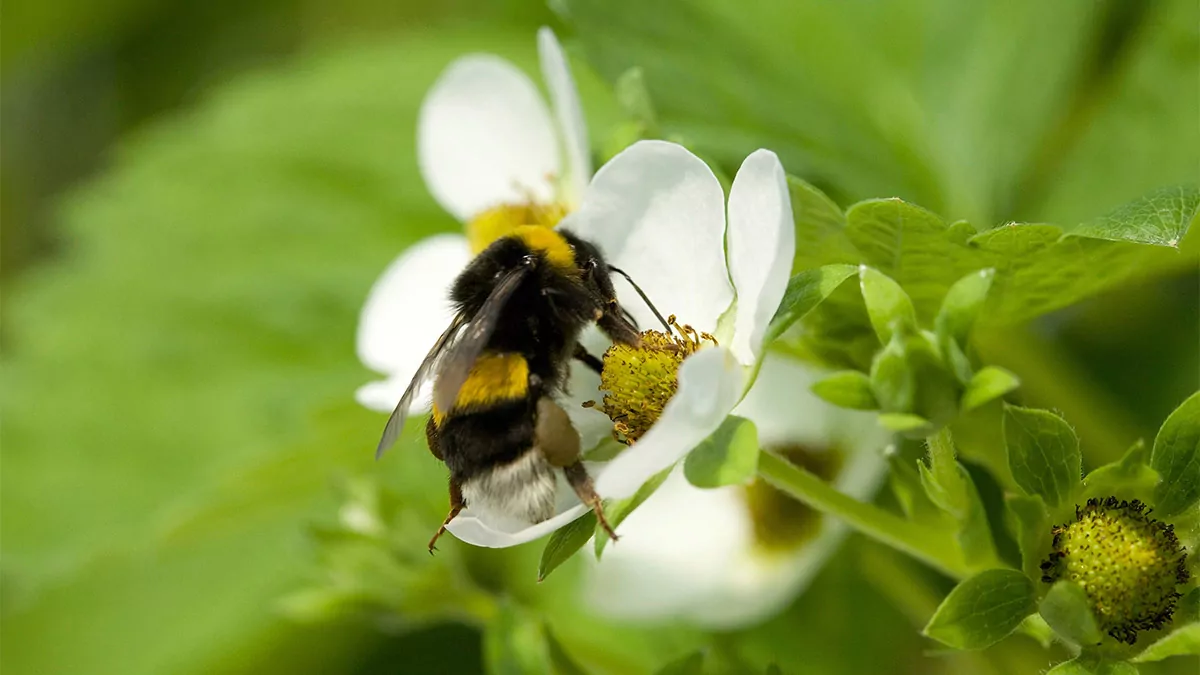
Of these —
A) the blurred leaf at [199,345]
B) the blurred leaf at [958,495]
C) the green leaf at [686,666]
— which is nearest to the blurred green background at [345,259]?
the blurred leaf at [199,345]

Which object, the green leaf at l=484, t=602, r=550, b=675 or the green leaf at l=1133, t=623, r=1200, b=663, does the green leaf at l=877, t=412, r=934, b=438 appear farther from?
the green leaf at l=484, t=602, r=550, b=675

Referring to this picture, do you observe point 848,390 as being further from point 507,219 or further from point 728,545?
point 728,545

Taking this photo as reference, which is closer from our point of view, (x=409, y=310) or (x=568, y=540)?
(x=568, y=540)

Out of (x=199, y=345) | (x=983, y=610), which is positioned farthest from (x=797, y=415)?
(x=199, y=345)

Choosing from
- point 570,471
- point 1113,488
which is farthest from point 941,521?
point 570,471

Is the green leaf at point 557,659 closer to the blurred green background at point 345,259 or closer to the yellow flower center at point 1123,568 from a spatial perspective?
the blurred green background at point 345,259

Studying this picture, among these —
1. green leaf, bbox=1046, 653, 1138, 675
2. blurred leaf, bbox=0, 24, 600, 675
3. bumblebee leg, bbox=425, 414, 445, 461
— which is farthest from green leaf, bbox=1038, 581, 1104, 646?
blurred leaf, bbox=0, 24, 600, 675

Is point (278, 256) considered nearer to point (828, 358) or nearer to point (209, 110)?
point (209, 110)
